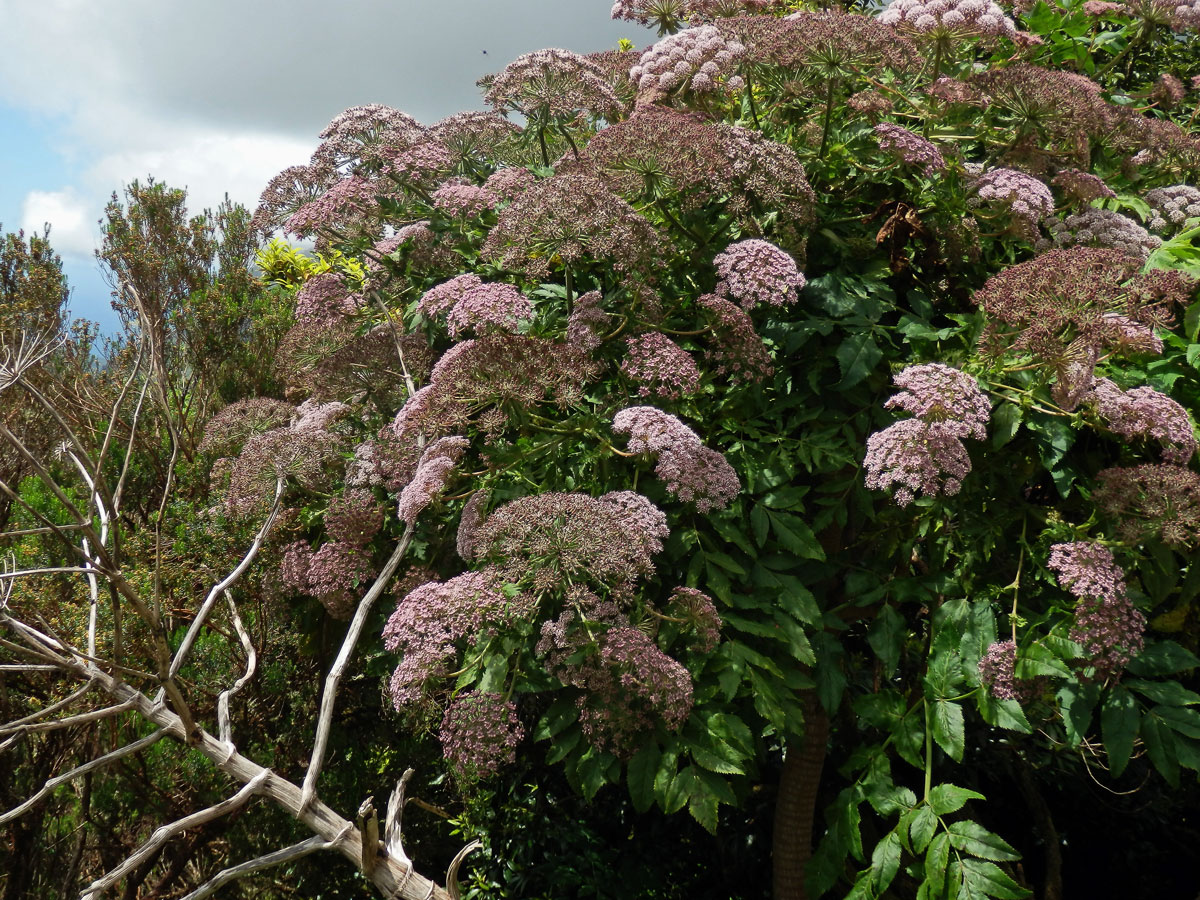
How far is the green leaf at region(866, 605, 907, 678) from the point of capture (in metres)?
3.42

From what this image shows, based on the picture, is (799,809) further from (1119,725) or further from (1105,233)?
(1105,233)

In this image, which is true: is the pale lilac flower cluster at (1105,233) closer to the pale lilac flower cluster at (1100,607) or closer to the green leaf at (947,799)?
the pale lilac flower cluster at (1100,607)

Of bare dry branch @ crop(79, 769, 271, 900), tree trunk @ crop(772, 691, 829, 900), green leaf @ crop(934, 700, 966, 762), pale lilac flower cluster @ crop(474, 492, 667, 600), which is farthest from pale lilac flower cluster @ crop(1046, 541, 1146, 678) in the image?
bare dry branch @ crop(79, 769, 271, 900)

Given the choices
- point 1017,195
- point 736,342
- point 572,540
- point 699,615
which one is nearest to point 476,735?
point 572,540

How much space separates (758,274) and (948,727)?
62.8 inches

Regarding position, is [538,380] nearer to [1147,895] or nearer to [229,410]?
[229,410]

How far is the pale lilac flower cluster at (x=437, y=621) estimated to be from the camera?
2703mm

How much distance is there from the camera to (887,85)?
12.2 ft

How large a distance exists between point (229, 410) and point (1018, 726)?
3464 mm

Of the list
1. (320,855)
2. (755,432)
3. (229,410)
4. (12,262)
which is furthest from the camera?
(12,262)

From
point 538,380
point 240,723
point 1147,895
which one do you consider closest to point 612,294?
point 538,380

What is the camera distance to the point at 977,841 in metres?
3.10

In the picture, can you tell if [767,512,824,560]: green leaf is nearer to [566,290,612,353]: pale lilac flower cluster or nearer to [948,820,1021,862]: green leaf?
[566,290,612,353]: pale lilac flower cluster

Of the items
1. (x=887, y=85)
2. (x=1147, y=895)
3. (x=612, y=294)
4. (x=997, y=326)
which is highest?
(x=887, y=85)
